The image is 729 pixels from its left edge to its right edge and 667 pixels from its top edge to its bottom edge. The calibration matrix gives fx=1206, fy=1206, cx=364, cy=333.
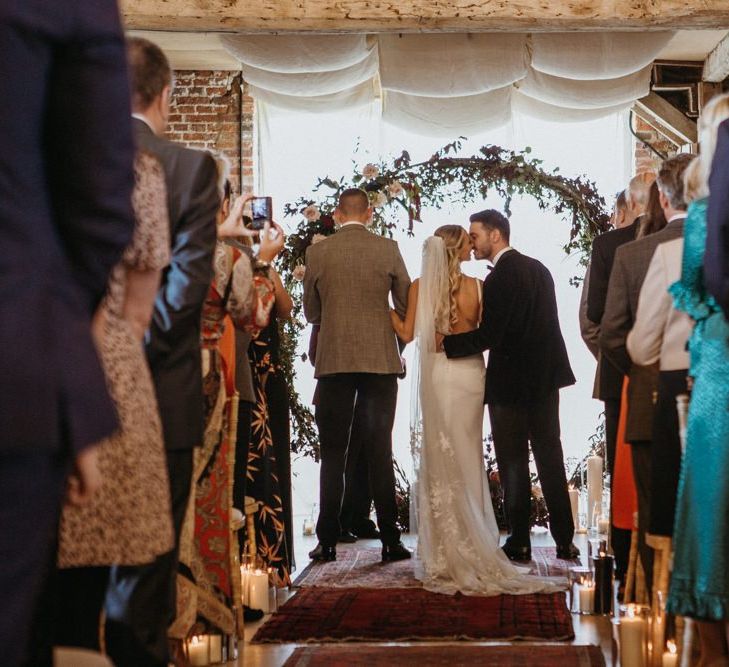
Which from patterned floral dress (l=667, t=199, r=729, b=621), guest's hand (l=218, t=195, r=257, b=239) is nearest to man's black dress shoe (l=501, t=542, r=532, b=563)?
guest's hand (l=218, t=195, r=257, b=239)

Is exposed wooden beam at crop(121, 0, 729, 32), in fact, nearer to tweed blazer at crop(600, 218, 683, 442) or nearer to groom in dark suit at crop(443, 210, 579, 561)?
groom in dark suit at crop(443, 210, 579, 561)

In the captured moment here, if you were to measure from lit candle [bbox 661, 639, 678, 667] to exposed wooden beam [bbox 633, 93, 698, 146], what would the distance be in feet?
18.7

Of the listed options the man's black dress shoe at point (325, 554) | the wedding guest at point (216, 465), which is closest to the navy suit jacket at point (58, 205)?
the wedding guest at point (216, 465)

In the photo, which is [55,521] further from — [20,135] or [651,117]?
[651,117]

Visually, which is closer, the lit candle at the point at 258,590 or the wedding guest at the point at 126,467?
the wedding guest at the point at 126,467

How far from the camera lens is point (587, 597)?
4727mm

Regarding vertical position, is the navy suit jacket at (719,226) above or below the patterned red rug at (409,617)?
above

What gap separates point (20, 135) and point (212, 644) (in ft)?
9.26

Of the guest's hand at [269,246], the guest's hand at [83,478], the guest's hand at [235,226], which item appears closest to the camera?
the guest's hand at [83,478]

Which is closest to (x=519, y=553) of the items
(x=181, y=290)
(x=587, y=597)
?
(x=587, y=597)

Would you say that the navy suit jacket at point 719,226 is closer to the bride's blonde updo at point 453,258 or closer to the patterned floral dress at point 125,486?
the patterned floral dress at point 125,486

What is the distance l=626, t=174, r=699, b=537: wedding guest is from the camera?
3287 mm

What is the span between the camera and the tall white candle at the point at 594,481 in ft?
24.3

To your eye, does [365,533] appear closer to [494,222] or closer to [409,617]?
[494,222]
